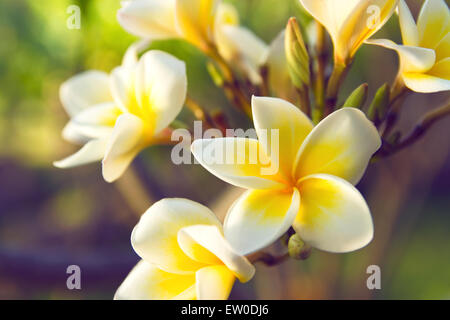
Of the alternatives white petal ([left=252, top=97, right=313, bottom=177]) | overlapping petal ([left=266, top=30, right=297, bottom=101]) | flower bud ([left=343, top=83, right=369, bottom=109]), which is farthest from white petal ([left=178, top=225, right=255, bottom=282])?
overlapping petal ([left=266, top=30, right=297, bottom=101])

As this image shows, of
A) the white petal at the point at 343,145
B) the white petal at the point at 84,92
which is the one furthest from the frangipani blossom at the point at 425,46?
the white petal at the point at 84,92

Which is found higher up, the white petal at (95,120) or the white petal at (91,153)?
the white petal at (95,120)

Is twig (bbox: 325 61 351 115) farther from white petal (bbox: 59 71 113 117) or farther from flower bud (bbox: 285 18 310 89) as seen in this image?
white petal (bbox: 59 71 113 117)

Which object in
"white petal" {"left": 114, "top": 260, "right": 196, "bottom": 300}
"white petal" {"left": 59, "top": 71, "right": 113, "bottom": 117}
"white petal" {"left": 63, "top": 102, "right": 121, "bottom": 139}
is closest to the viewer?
"white petal" {"left": 114, "top": 260, "right": 196, "bottom": 300}

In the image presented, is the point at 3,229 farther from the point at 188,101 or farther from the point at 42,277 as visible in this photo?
the point at 188,101

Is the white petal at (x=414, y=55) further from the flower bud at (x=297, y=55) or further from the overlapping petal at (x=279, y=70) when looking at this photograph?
the overlapping petal at (x=279, y=70)

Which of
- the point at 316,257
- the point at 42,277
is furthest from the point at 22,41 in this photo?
the point at 316,257

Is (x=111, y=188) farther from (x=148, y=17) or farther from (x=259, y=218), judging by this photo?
(x=259, y=218)
